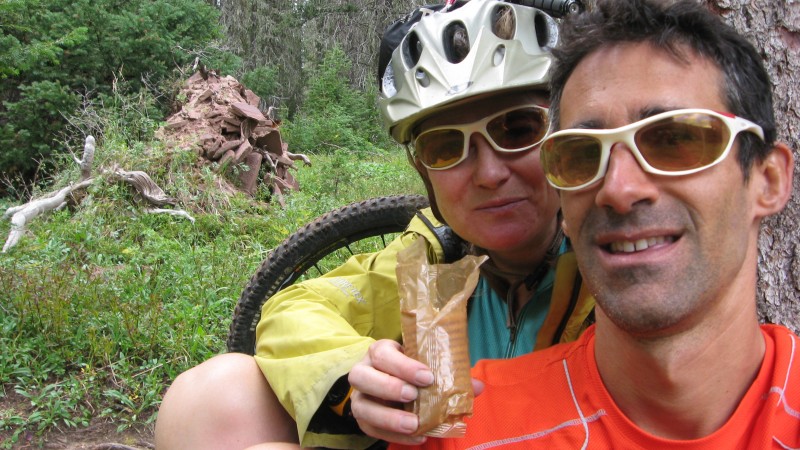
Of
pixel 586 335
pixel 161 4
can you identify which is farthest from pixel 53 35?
pixel 586 335

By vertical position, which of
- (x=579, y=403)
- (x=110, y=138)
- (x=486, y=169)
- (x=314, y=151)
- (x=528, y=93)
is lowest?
(x=314, y=151)

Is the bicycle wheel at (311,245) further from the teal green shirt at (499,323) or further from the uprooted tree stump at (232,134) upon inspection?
the uprooted tree stump at (232,134)

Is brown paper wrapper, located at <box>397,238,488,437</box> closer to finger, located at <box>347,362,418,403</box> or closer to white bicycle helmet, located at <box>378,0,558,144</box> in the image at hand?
finger, located at <box>347,362,418,403</box>

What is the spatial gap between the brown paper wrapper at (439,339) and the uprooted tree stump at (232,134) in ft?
22.6

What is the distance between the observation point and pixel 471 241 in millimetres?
2283

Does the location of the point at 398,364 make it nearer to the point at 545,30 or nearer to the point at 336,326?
the point at 336,326

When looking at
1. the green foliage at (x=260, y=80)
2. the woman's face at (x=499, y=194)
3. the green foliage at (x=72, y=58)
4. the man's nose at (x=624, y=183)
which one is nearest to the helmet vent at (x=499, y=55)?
the woman's face at (x=499, y=194)

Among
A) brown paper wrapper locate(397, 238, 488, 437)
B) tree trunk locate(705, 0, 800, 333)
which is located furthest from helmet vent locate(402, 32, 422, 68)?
brown paper wrapper locate(397, 238, 488, 437)

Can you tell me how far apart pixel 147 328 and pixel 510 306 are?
2.87 metres

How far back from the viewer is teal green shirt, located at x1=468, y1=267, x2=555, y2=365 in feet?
7.18

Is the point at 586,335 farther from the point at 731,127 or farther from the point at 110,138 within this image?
the point at 110,138

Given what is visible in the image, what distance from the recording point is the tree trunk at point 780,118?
7.26 feet

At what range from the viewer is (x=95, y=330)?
13.9ft

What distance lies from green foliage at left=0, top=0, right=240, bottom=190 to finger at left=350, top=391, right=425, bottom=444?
835 cm
